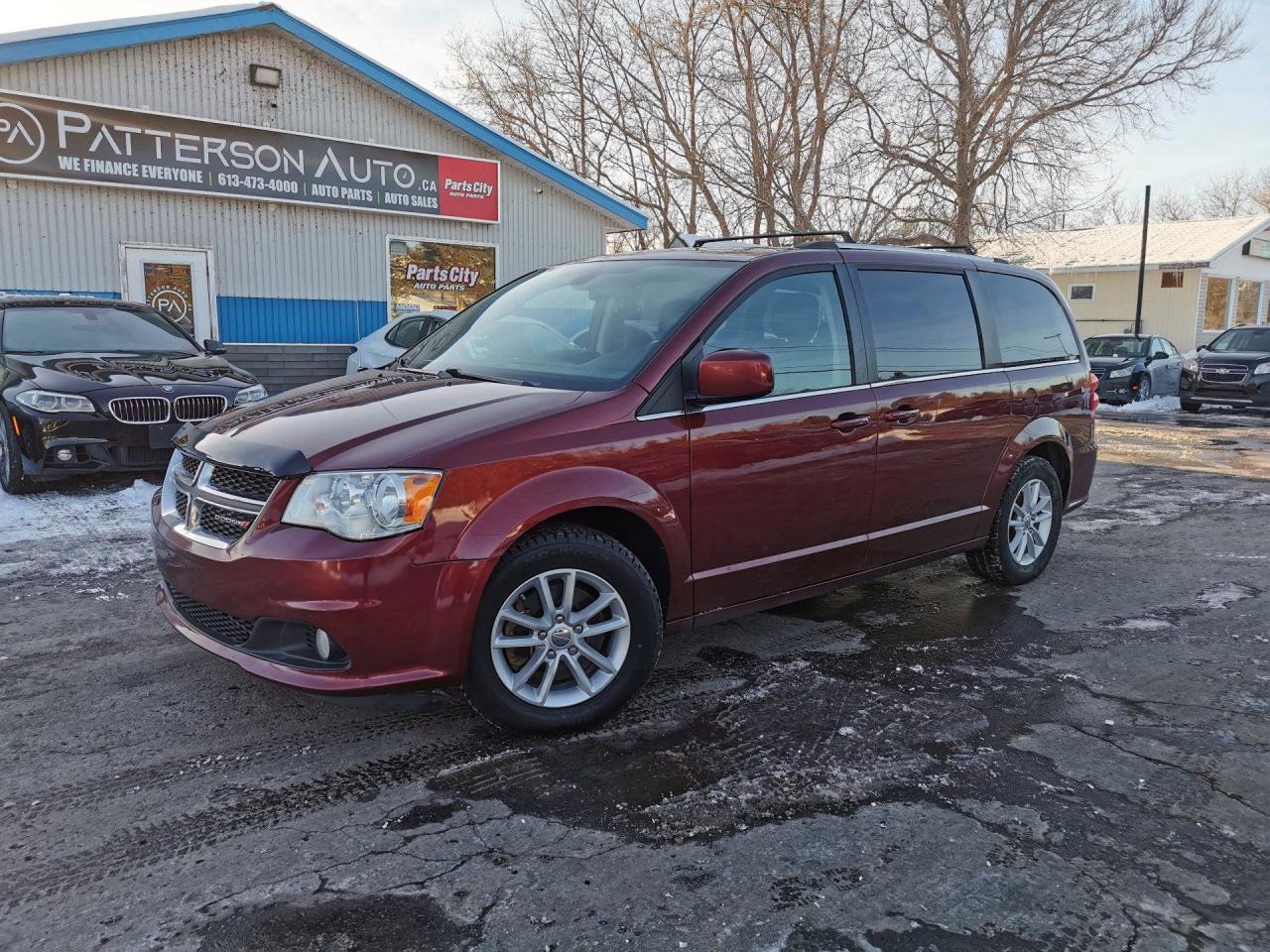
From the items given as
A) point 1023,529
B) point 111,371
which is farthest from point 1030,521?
point 111,371

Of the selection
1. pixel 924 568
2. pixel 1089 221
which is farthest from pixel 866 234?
pixel 924 568

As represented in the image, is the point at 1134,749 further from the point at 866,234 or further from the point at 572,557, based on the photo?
the point at 866,234

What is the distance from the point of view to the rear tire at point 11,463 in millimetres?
7047

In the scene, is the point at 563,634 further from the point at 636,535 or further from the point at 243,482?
the point at 243,482

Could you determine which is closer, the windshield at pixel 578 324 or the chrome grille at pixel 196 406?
the windshield at pixel 578 324

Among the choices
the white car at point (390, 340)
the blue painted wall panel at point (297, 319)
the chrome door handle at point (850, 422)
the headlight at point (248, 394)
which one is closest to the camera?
the chrome door handle at point (850, 422)

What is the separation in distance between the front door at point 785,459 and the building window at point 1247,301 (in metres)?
36.1

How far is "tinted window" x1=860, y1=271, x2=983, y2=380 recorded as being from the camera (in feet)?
14.5

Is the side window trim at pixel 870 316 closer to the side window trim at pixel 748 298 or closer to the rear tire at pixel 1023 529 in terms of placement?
the side window trim at pixel 748 298

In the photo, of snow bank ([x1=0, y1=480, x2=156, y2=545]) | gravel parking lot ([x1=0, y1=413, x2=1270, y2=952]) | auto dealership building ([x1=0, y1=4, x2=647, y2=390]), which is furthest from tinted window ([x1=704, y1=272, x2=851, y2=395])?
auto dealership building ([x1=0, y1=4, x2=647, y2=390])

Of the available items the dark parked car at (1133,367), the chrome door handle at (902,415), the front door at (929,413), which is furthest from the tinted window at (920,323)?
the dark parked car at (1133,367)

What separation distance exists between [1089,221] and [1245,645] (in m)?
23.3

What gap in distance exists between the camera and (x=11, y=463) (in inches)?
280

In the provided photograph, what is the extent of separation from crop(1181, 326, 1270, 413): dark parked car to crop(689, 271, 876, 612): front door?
1633 cm
